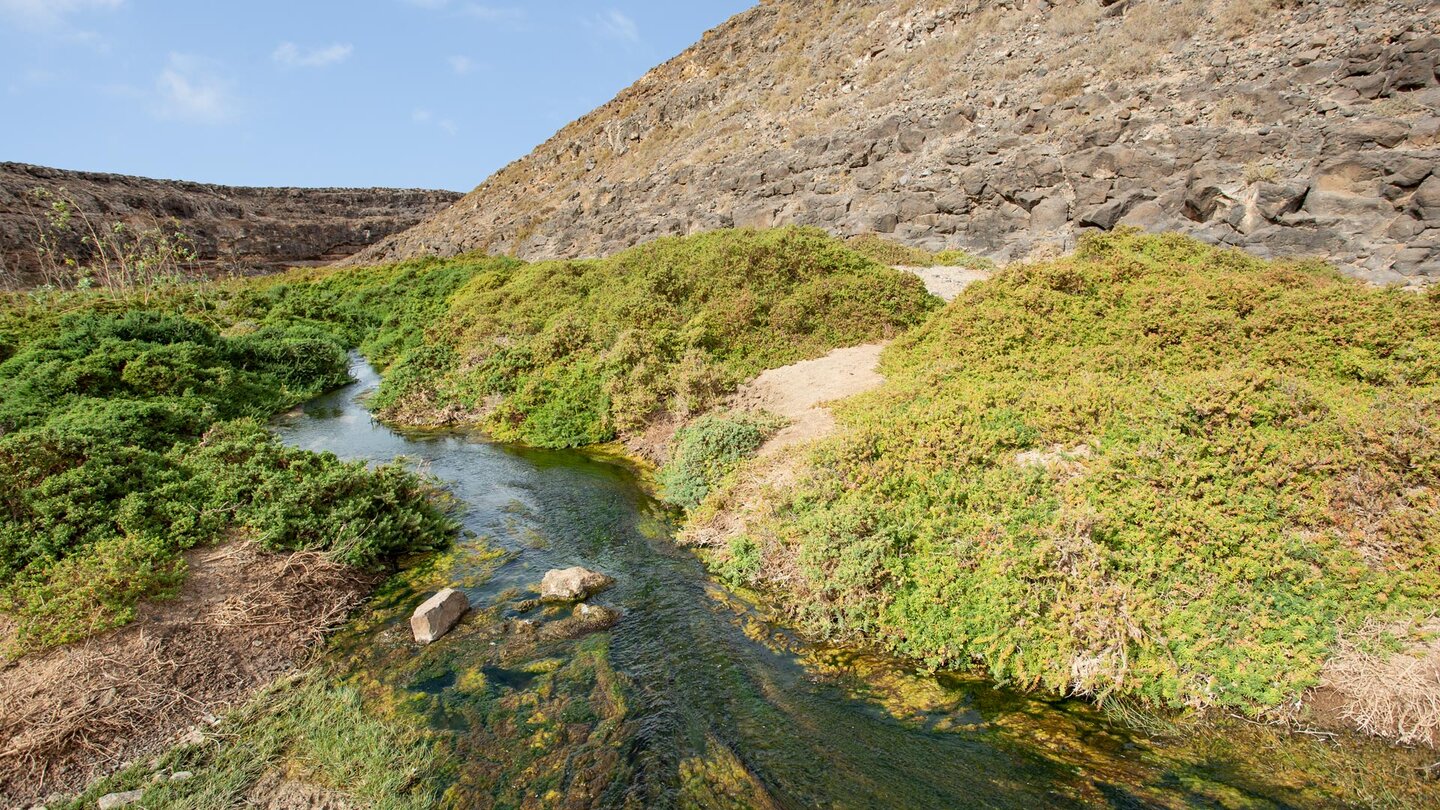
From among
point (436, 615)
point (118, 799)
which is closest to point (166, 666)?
point (118, 799)

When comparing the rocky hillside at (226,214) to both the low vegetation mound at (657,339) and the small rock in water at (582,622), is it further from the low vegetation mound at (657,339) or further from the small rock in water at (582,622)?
the small rock in water at (582,622)

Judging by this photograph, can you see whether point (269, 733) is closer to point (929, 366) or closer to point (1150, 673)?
point (1150, 673)

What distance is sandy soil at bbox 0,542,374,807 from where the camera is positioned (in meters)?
5.18

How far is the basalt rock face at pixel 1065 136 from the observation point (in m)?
17.5

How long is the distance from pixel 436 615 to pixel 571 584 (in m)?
1.52

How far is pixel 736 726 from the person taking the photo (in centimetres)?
566

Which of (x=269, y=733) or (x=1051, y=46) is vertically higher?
(x=1051, y=46)

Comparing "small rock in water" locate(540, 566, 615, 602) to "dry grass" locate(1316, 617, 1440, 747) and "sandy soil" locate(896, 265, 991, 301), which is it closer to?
"dry grass" locate(1316, 617, 1440, 747)

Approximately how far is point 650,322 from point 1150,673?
43.5 feet

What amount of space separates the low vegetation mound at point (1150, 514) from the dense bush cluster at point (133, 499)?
5.06 meters

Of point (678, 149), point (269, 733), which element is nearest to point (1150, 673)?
point (269, 733)

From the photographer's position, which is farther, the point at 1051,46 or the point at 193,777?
the point at 1051,46

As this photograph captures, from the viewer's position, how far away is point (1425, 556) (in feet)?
19.2

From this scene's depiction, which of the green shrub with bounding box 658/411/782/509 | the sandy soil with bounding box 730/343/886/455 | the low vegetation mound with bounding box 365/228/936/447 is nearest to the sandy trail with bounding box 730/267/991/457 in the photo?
the sandy soil with bounding box 730/343/886/455
